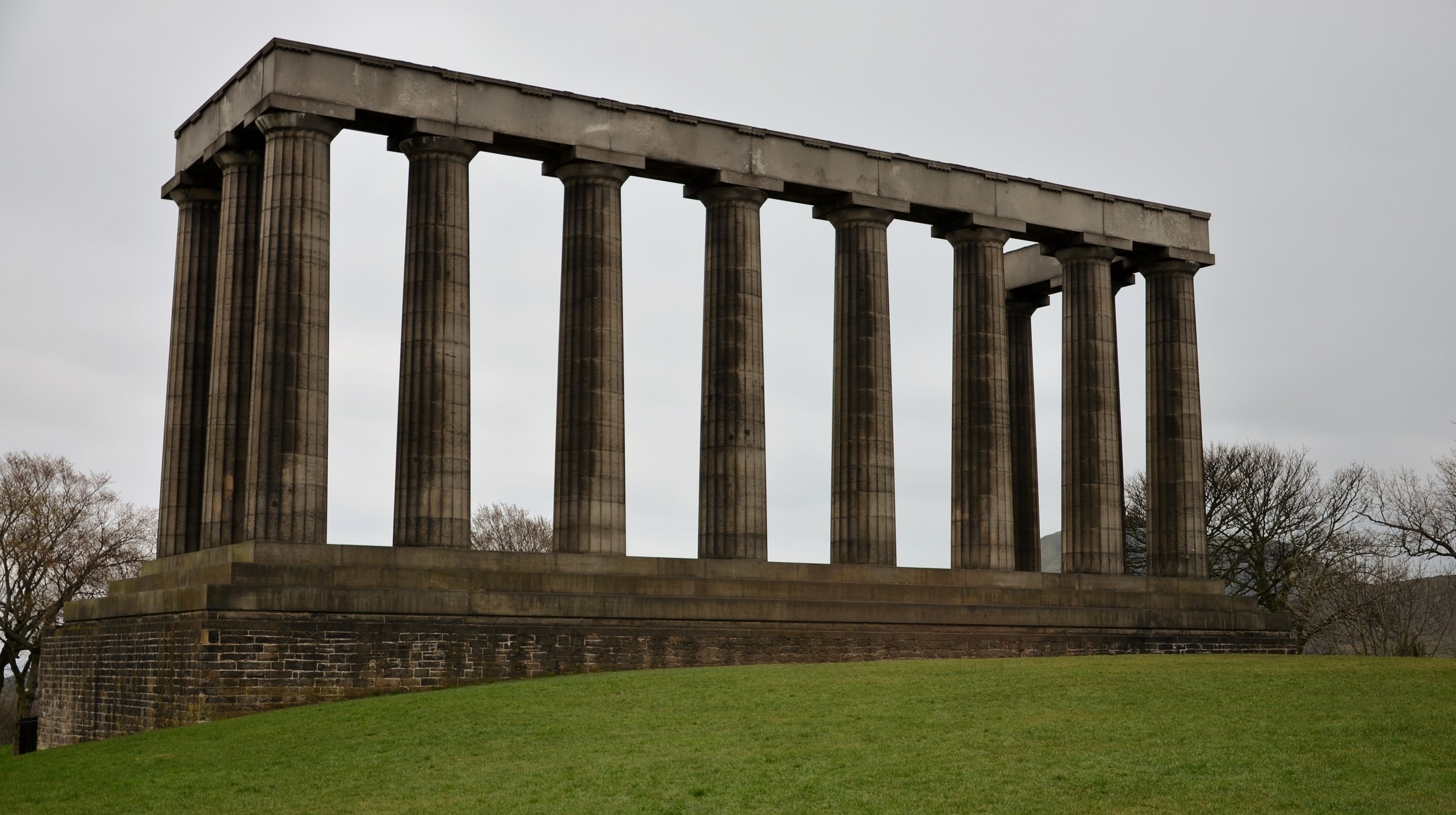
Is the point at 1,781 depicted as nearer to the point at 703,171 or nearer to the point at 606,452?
the point at 606,452

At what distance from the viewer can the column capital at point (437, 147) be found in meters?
45.5

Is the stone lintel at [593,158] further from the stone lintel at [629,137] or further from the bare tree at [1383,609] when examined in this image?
the bare tree at [1383,609]

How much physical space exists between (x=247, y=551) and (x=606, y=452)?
10.6m

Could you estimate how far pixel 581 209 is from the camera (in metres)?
47.8

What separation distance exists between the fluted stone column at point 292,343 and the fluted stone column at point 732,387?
11.8 meters

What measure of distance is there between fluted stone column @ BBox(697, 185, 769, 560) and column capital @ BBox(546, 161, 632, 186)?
3474mm

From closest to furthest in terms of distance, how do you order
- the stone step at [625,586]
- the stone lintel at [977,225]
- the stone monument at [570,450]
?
1. the stone step at [625,586]
2. the stone monument at [570,450]
3. the stone lintel at [977,225]

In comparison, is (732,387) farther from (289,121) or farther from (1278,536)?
(1278,536)

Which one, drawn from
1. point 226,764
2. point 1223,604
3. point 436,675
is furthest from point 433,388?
point 1223,604

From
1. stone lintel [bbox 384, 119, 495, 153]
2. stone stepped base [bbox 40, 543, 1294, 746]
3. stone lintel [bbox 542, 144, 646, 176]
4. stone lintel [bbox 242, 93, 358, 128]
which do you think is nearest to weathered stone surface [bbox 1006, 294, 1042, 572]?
stone stepped base [bbox 40, 543, 1294, 746]

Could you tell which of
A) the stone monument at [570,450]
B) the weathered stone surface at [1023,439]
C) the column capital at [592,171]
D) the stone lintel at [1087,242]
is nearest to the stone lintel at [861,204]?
the stone monument at [570,450]

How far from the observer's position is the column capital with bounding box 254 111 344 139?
143ft

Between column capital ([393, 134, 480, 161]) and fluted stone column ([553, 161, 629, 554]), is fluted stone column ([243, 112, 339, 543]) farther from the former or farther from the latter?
fluted stone column ([553, 161, 629, 554])

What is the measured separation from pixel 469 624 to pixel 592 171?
14.4m
